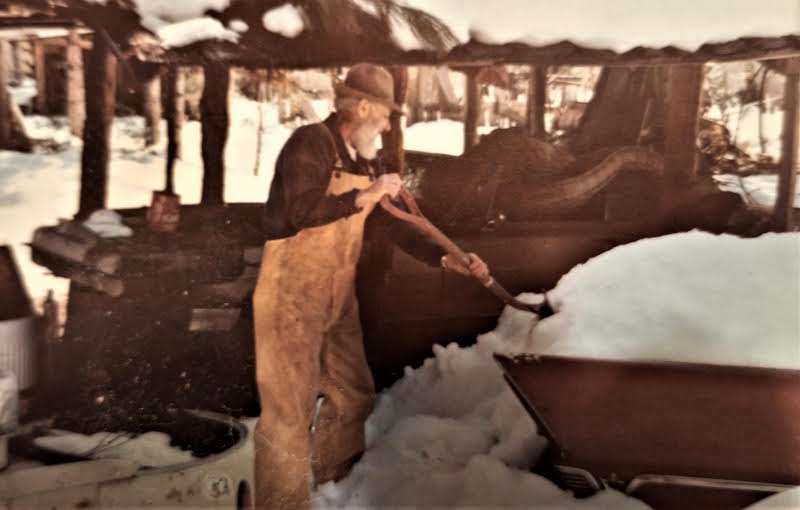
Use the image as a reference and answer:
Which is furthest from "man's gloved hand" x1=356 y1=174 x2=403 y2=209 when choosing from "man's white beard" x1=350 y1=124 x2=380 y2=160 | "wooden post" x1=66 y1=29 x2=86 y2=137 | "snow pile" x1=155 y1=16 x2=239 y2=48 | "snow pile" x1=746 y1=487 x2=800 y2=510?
"snow pile" x1=746 y1=487 x2=800 y2=510

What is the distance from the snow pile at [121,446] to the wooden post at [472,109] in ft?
5.48

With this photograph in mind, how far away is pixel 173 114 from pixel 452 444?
170cm

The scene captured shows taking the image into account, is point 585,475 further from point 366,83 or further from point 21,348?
point 21,348

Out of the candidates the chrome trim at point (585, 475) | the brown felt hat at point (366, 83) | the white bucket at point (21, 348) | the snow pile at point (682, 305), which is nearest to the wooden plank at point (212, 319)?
the white bucket at point (21, 348)

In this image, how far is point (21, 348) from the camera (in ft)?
9.07

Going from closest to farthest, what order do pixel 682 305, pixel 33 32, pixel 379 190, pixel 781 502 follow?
pixel 33 32 → pixel 781 502 → pixel 379 190 → pixel 682 305

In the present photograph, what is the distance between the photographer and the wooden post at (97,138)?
2.69m

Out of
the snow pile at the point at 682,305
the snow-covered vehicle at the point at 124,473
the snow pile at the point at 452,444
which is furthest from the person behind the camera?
the snow pile at the point at 682,305

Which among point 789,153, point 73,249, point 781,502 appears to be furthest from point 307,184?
point 781,502

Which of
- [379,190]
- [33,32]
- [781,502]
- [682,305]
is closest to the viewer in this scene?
[33,32]

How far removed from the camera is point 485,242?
292 cm

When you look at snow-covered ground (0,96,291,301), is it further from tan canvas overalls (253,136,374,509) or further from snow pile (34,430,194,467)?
snow pile (34,430,194,467)

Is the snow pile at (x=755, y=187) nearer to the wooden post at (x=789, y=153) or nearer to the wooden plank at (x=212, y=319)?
the wooden post at (x=789, y=153)

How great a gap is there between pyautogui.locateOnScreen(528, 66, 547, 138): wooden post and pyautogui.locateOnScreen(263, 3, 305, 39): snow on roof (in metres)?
0.92
